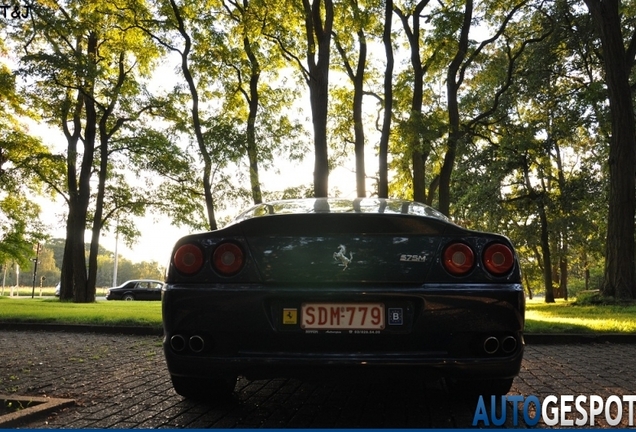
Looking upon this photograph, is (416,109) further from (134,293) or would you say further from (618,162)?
(134,293)

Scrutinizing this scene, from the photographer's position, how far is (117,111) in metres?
23.6

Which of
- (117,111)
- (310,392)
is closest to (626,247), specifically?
(310,392)

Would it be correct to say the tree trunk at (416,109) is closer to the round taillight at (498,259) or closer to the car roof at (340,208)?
the car roof at (340,208)

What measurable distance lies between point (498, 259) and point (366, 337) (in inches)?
33.6

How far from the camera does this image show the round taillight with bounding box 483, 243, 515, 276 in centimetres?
316

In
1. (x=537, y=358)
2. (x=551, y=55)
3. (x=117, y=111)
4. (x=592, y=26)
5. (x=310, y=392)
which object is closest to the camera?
(x=310, y=392)

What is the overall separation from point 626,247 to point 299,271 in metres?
13.6

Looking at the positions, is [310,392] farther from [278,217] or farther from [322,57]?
[322,57]

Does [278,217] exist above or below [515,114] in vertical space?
below

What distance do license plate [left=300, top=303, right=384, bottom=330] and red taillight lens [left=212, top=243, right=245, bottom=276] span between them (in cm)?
46

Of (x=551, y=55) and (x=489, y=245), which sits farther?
(x=551, y=55)

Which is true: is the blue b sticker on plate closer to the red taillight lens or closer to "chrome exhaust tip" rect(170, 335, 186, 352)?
the red taillight lens

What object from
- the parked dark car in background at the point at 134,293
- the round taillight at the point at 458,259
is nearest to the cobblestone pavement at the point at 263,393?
the round taillight at the point at 458,259

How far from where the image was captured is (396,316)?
3.06 m
